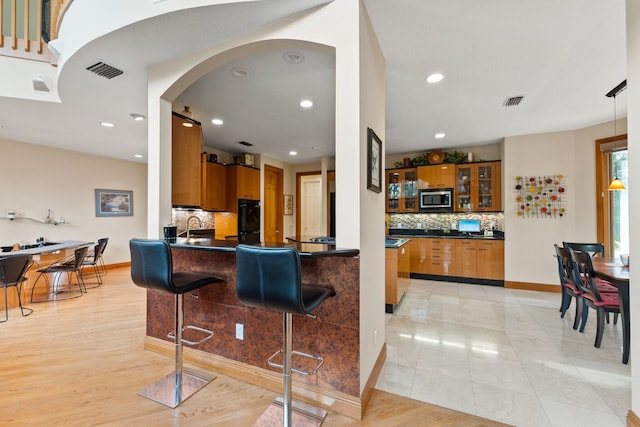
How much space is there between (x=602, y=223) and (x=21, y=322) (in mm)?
8041

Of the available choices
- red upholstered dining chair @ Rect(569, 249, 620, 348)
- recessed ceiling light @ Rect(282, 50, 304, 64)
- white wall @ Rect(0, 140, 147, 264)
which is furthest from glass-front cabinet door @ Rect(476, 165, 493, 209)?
white wall @ Rect(0, 140, 147, 264)

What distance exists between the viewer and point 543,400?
194cm

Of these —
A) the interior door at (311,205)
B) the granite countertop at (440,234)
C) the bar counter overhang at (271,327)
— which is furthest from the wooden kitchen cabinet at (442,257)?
the bar counter overhang at (271,327)

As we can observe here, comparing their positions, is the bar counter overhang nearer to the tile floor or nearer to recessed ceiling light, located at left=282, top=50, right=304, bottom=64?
the tile floor

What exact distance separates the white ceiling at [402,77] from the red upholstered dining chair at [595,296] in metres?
1.83

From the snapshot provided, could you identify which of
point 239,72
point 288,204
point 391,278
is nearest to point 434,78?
point 239,72

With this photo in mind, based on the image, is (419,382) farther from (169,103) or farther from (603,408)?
(169,103)

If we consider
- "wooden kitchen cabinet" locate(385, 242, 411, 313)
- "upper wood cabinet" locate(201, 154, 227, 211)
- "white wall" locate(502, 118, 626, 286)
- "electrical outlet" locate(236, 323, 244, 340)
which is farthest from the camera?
"upper wood cabinet" locate(201, 154, 227, 211)

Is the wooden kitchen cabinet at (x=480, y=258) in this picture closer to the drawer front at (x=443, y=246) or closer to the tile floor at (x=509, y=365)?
the drawer front at (x=443, y=246)

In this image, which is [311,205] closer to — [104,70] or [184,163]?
[184,163]

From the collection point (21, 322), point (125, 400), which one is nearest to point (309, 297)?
point (125, 400)

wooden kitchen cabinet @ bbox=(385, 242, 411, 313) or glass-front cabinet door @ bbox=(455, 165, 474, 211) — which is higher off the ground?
glass-front cabinet door @ bbox=(455, 165, 474, 211)

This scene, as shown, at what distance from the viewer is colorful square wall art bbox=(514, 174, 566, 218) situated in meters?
4.64

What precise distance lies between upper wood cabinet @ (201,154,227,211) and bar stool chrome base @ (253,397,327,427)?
3.73m
